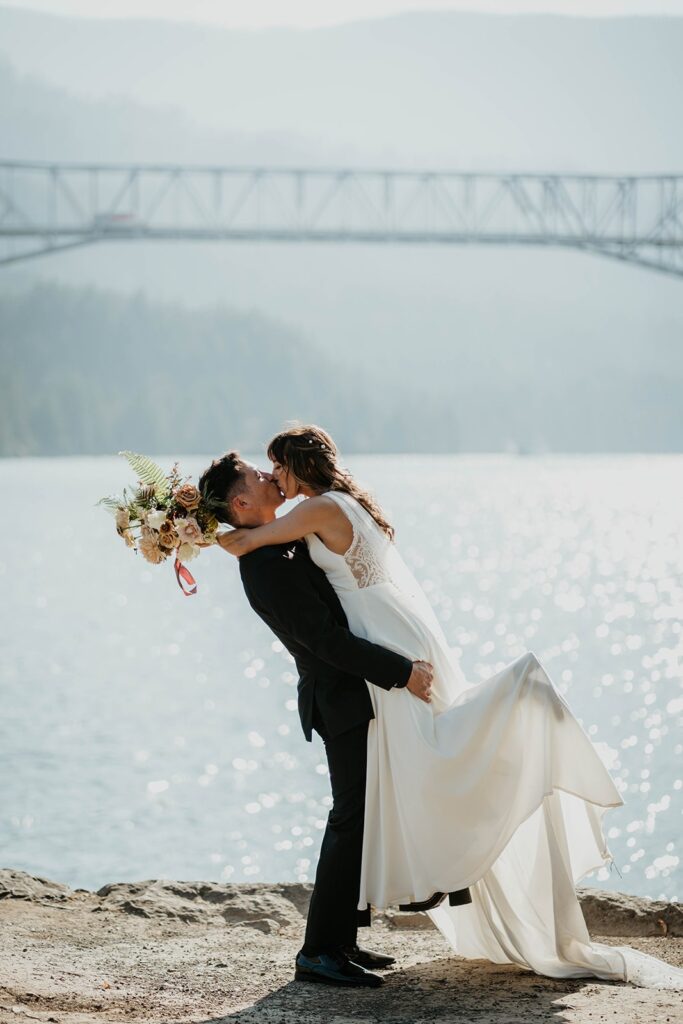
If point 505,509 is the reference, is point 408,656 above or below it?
below

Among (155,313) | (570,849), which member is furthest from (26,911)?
(155,313)

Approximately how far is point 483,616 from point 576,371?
444 feet

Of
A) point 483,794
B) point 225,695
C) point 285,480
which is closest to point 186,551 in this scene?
point 285,480

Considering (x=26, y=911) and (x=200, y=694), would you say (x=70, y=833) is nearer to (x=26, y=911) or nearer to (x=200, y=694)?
(x=26, y=911)

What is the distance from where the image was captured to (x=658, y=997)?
12.0ft

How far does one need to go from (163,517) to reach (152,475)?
0.17m

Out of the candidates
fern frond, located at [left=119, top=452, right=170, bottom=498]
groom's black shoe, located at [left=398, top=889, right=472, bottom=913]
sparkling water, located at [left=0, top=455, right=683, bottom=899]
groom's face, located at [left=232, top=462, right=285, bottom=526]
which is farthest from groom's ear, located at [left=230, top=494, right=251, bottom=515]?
sparkling water, located at [left=0, top=455, right=683, bottom=899]

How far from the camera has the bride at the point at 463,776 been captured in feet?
12.5

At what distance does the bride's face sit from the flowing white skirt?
0.34m

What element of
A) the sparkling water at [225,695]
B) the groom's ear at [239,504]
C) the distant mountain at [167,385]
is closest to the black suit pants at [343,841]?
the groom's ear at [239,504]

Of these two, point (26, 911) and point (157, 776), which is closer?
point (26, 911)

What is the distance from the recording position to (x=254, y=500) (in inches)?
158

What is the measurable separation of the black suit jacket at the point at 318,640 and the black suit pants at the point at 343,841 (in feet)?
0.19

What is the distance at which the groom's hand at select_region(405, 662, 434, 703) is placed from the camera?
388 centimetres
